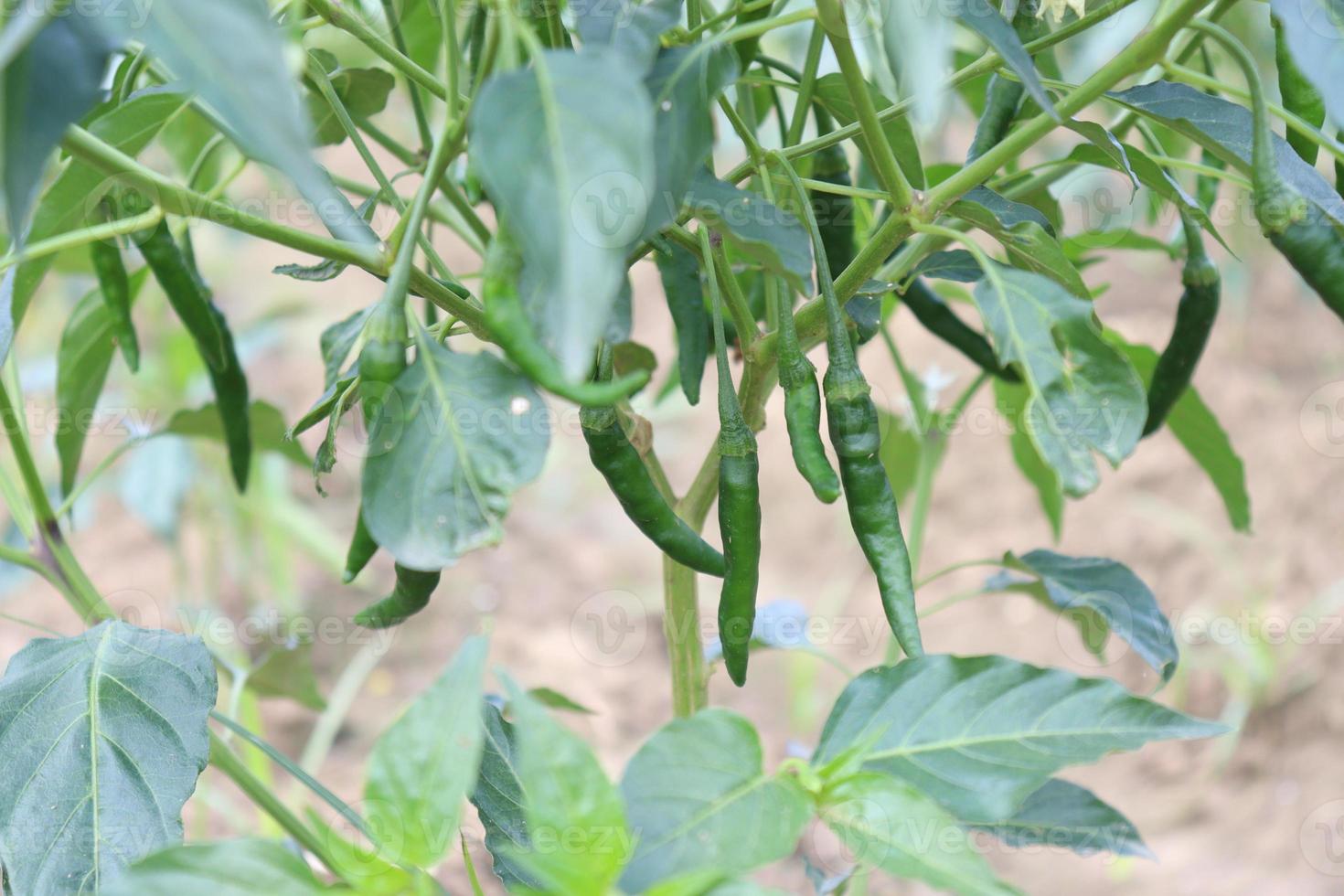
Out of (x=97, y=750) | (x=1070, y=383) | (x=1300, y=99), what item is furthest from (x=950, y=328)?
(x=97, y=750)

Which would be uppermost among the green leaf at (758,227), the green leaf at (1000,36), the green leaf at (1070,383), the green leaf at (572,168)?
the green leaf at (1000,36)

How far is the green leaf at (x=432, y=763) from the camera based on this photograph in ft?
1.26

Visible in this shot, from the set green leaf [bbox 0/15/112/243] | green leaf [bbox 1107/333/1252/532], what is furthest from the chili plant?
green leaf [bbox 1107/333/1252/532]

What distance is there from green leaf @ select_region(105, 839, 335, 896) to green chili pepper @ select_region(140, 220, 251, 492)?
1.25 ft

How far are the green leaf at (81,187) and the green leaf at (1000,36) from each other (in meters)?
0.35

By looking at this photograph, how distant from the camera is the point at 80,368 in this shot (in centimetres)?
81

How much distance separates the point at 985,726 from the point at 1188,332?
1.20 ft

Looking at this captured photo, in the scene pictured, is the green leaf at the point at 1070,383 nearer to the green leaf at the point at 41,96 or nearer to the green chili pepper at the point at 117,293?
the green leaf at the point at 41,96

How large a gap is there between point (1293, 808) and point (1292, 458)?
2.69ft

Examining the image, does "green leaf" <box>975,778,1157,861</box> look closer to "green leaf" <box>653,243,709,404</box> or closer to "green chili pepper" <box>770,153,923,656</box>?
"green chili pepper" <box>770,153,923,656</box>

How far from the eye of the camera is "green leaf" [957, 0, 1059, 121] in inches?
16.2

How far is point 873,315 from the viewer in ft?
1.90

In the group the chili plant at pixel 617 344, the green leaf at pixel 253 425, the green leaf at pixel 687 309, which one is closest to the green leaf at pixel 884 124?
the chili plant at pixel 617 344

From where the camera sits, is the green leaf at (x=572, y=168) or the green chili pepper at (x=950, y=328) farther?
the green chili pepper at (x=950, y=328)
